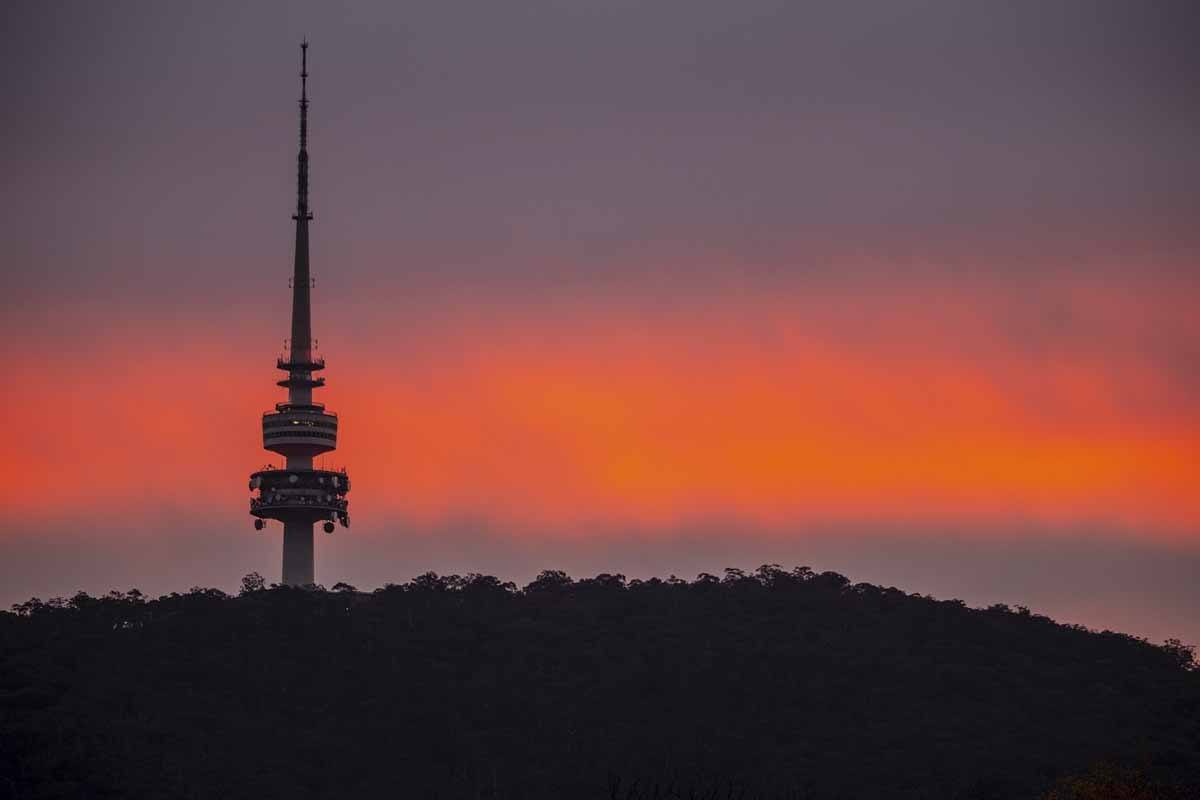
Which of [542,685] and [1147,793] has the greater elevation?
[542,685]

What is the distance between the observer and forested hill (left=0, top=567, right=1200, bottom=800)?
160000mm

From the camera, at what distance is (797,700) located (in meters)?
188

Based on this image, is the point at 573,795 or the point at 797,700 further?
the point at 797,700

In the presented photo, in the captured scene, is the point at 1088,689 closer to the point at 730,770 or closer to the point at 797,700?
the point at 797,700

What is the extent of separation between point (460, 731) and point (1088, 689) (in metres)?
50.7

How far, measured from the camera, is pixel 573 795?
528ft

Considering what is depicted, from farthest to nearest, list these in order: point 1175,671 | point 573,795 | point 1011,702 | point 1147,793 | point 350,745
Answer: point 1175,671, point 1011,702, point 350,745, point 573,795, point 1147,793

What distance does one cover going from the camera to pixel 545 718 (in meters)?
183

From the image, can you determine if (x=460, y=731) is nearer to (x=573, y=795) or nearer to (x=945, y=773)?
(x=573, y=795)

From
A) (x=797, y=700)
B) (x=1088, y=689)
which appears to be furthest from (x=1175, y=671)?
(x=797, y=700)

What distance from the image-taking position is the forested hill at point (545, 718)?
525 ft

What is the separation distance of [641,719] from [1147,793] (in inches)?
2591

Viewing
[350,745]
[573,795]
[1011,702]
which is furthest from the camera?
[1011,702]

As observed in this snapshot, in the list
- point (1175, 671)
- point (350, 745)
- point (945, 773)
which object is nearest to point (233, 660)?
point (350, 745)
